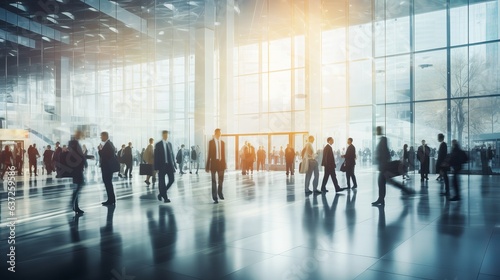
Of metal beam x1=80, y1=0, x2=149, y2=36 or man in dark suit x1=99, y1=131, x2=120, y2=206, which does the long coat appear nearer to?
man in dark suit x1=99, y1=131, x2=120, y2=206

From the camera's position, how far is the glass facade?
1994cm

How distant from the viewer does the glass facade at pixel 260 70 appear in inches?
785

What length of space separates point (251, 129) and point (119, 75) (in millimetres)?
9827

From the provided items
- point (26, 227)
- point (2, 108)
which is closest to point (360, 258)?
point (26, 227)

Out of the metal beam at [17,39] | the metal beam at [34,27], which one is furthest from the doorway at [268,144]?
the metal beam at [17,39]

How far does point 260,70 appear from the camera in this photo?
25641mm

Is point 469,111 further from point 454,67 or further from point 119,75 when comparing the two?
point 119,75

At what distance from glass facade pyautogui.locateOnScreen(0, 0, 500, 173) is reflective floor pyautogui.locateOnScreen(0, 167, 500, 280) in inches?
542

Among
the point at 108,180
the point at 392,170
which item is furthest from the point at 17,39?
the point at 392,170

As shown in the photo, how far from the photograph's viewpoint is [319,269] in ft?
11.9

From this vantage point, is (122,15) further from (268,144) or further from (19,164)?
(268,144)

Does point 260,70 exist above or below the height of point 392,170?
above

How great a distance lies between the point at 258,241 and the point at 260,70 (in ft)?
71.7

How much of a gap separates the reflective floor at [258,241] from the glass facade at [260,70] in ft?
45.2
